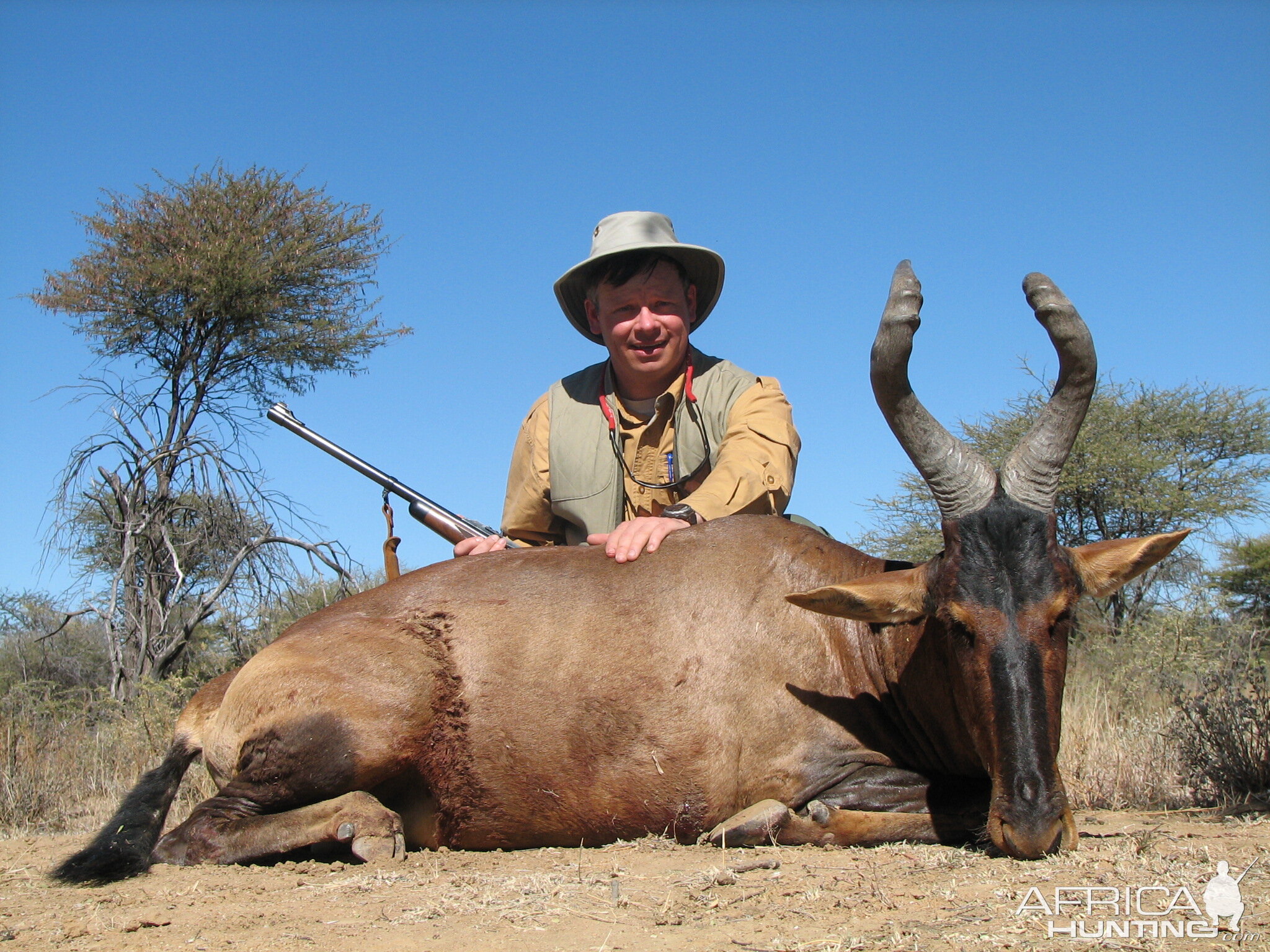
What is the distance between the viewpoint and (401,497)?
24.3 ft

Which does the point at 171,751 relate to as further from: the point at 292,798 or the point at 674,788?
the point at 674,788

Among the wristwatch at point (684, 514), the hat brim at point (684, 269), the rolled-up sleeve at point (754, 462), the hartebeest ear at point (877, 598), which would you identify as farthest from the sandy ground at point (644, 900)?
the hat brim at point (684, 269)

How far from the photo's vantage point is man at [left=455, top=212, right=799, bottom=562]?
5.95 metres

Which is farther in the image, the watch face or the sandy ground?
the watch face

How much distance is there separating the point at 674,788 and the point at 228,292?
1020cm

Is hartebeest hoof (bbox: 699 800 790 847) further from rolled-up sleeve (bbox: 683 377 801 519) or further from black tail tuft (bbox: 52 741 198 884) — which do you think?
black tail tuft (bbox: 52 741 198 884)

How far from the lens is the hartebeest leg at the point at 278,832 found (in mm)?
4207

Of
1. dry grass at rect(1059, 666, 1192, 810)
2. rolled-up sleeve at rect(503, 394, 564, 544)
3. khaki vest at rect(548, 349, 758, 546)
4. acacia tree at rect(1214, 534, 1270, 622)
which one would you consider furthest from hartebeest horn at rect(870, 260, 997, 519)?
acacia tree at rect(1214, 534, 1270, 622)

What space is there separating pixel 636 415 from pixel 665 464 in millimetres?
353

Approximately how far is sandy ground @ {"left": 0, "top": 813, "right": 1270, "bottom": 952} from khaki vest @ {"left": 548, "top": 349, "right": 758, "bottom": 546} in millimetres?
2213

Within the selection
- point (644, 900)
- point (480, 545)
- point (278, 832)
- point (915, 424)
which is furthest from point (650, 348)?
point (644, 900)

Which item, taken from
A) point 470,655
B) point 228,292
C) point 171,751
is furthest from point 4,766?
point 228,292

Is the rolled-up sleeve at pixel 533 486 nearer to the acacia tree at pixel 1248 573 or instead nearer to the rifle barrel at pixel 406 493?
the rifle barrel at pixel 406 493

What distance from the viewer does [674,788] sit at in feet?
14.3
